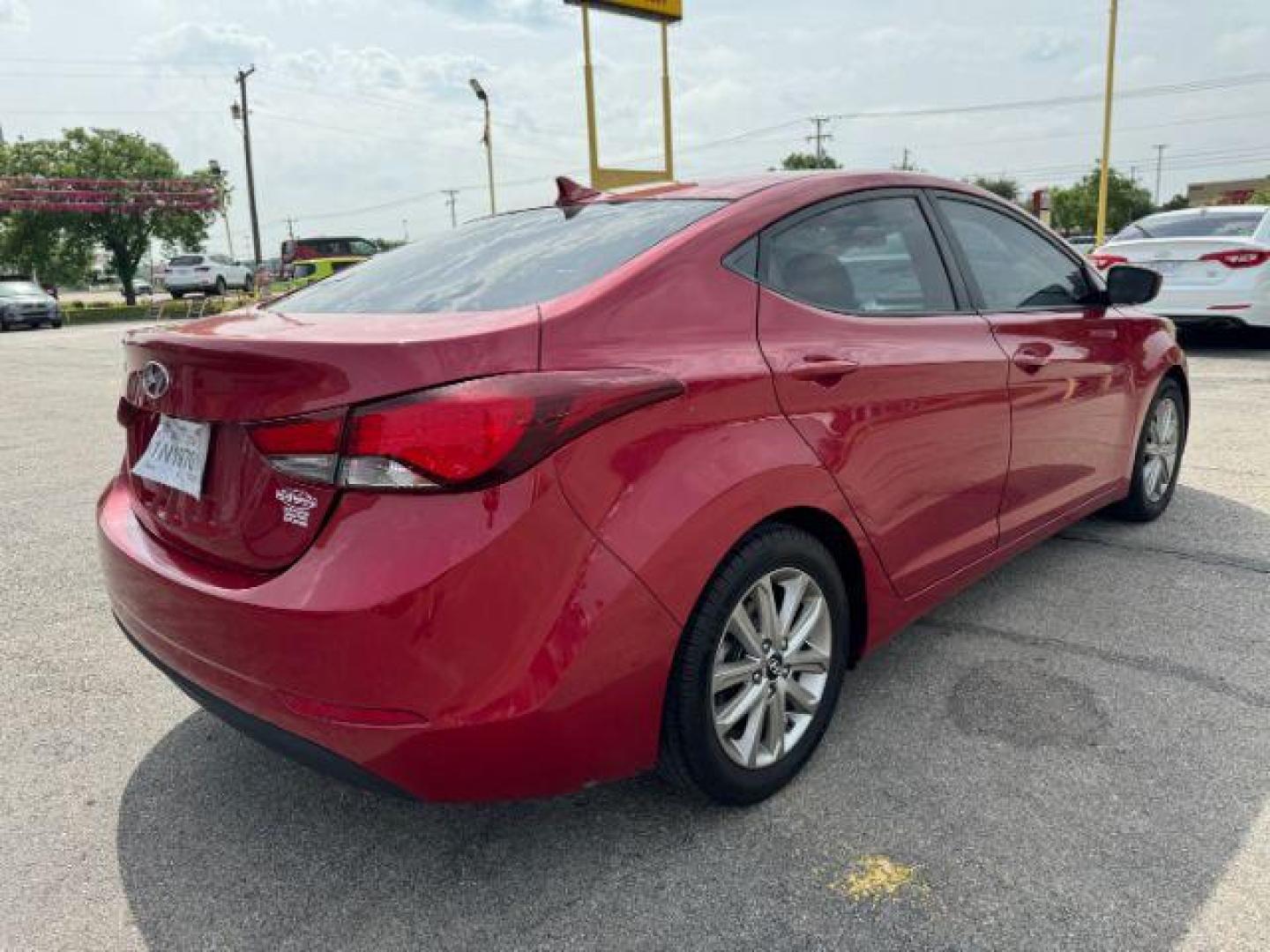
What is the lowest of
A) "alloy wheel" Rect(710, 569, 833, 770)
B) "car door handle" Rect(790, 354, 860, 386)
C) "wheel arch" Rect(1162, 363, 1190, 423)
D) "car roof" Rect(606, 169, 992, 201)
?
"alloy wheel" Rect(710, 569, 833, 770)

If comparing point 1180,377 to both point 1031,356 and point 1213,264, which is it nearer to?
point 1031,356

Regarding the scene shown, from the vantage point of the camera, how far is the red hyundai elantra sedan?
5.92ft

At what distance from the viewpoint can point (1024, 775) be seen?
2.49m

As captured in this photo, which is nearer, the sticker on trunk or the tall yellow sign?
the sticker on trunk

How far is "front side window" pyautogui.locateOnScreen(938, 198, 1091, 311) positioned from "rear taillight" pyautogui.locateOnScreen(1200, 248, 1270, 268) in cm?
650

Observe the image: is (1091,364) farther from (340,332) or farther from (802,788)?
(340,332)

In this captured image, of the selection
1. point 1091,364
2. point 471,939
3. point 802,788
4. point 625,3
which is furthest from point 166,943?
point 625,3

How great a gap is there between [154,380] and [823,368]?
5.17 feet

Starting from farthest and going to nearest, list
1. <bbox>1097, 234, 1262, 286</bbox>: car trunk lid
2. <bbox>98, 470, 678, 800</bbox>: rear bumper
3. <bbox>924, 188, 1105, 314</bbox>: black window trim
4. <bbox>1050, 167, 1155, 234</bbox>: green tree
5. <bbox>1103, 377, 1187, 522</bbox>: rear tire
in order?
<bbox>1050, 167, 1155, 234</bbox>: green tree → <bbox>1097, 234, 1262, 286</bbox>: car trunk lid → <bbox>1103, 377, 1187, 522</bbox>: rear tire → <bbox>924, 188, 1105, 314</bbox>: black window trim → <bbox>98, 470, 678, 800</bbox>: rear bumper

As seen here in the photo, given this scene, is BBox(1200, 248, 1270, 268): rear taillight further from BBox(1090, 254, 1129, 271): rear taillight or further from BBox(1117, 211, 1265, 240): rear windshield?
BBox(1090, 254, 1129, 271): rear taillight

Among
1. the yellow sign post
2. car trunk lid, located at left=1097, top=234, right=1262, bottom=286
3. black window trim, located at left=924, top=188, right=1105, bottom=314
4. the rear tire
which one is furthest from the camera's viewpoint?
the yellow sign post

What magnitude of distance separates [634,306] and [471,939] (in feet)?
4.44

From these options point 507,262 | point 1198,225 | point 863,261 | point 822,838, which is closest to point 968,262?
point 863,261

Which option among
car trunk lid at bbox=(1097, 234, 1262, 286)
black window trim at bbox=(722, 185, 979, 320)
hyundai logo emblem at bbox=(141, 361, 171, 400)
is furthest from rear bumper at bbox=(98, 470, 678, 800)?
car trunk lid at bbox=(1097, 234, 1262, 286)
